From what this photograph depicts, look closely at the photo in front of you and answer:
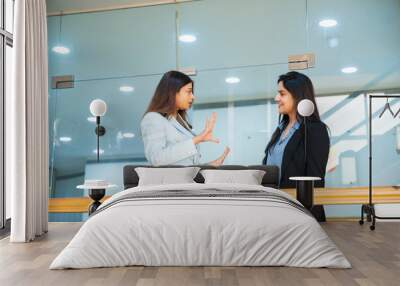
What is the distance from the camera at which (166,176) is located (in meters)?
5.53

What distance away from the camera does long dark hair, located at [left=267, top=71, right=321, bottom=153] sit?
5.93m

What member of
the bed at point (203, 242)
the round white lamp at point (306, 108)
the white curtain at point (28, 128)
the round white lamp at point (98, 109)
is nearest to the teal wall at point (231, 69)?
the round white lamp at point (98, 109)

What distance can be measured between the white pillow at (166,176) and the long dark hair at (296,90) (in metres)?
1.14

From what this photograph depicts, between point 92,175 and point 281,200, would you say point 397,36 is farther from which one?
point 92,175

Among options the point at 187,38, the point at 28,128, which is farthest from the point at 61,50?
the point at 28,128

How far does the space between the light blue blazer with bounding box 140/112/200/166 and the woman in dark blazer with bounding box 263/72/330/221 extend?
40.6 inches

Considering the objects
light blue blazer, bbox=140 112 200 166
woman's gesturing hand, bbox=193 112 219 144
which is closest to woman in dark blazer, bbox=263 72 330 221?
woman's gesturing hand, bbox=193 112 219 144

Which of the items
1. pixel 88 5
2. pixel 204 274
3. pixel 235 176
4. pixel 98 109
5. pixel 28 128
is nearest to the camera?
pixel 204 274

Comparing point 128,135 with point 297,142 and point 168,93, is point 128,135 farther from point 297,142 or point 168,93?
point 297,142

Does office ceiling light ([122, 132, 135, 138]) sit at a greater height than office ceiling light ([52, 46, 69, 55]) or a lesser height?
lesser

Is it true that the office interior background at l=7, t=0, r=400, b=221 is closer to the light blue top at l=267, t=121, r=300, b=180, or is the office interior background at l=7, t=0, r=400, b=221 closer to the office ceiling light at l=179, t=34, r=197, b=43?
the office ceiling light at l=179, t=34, r=197, b=43

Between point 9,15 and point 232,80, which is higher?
point 9,15

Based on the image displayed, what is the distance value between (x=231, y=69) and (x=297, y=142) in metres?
1.30

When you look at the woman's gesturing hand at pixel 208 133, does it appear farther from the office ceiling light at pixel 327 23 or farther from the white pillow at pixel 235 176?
the office ceiling light at pixel 327 23
